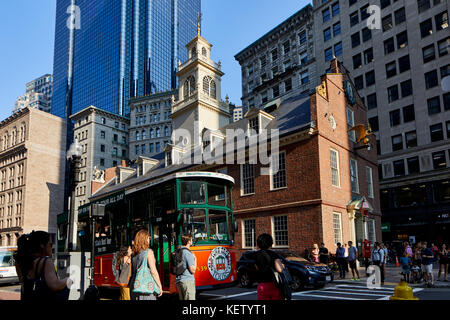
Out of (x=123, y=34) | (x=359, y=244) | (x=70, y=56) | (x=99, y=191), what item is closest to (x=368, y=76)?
(x=359, y=244)

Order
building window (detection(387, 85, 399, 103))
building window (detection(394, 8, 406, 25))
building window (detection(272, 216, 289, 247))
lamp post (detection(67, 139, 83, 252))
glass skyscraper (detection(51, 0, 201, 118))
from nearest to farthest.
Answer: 1. lamp post (detection(67, 139, 83, 252))
2. building window (detection(272, 216, 289, 247))
3. building window (detection(394, 8, 406, 25))
4. building window (detection(387, 85, 399, 103))
5. glass skyscraper (detection(51, 0, 201, 118))

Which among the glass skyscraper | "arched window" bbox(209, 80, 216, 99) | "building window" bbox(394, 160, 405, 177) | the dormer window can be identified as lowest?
"building window" bbox(394, 160, 405, 177)

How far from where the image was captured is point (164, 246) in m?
12.1

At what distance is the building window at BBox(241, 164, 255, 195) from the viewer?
23.8m

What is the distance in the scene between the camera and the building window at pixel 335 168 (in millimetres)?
22297

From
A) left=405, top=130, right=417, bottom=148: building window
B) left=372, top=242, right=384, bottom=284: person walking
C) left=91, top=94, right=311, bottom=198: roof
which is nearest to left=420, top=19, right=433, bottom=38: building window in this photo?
left=405, top=130, right=417, bottom=148: building window

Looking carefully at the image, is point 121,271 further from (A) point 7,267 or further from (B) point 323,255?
(A) point 7,267

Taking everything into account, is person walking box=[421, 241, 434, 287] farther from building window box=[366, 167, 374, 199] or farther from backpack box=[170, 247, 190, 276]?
building window box=[366, 167, 374, 199]

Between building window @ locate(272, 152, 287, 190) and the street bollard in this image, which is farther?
building window @ locate(272, 152, 287, 190)

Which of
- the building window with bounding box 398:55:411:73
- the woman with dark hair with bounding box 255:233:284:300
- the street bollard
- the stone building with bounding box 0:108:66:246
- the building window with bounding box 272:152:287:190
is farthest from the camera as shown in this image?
the stone building with bounding box 0:108:66:246

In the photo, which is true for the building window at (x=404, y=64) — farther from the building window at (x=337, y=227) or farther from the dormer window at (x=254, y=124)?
the building window at (x=337, y=227)

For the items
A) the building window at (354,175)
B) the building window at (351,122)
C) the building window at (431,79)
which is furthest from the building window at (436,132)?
the building window at (354,175)

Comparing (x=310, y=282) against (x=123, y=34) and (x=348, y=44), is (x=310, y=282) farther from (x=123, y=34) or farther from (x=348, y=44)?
(x=123, y=34)

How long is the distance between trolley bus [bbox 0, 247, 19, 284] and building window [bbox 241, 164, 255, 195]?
16.0 m
